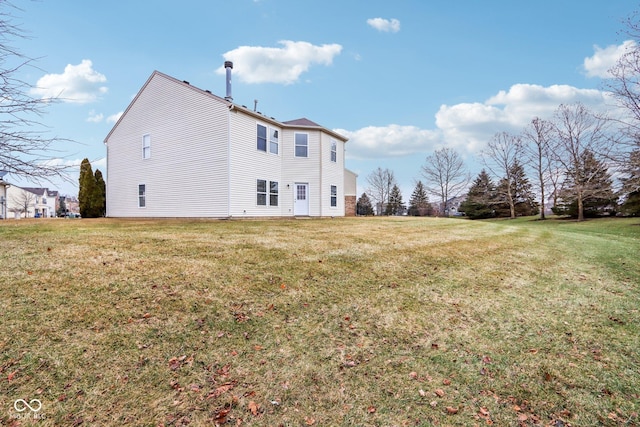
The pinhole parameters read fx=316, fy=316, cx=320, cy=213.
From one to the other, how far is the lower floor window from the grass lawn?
9.47 m

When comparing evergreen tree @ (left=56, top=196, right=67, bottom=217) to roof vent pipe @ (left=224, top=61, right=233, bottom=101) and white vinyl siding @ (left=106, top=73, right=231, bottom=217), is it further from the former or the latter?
roof vent pipe @ (left=224, top=61, right=233, bottom=101)

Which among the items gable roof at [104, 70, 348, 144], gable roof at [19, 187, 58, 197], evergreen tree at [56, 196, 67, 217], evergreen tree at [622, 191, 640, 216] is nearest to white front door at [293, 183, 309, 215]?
gable roof at [104, 70, 348, 144]

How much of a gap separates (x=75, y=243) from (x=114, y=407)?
18.5 ft

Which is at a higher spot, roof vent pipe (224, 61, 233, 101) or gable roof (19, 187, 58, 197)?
roof vent pipe (224, 61, 233, 101)

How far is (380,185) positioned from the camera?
176 feet

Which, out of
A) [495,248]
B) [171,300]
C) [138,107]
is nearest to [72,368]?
[171,300]

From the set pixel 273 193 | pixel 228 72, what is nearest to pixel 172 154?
pixel 228 72

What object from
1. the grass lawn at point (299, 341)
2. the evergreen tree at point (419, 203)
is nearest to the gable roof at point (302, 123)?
the grass lawn at point (299, 341)

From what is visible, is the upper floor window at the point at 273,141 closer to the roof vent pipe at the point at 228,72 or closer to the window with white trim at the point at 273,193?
the window with white trim at the point at 273,193

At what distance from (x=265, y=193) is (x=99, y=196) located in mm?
13909

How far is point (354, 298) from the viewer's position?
15.6ft

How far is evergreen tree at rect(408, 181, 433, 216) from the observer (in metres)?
48.8

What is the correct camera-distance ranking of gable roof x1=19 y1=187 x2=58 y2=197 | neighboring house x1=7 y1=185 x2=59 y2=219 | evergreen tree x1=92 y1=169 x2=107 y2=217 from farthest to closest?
1. gable roof x1=19 y1=187 x2=58 y2=197
2. neighboring house x1=7 y1=185 x2=59 y2=219
3. evergreen tree x1=92 y1=169 x2=107 y2=217

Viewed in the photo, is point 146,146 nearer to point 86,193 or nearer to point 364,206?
point 86,193
